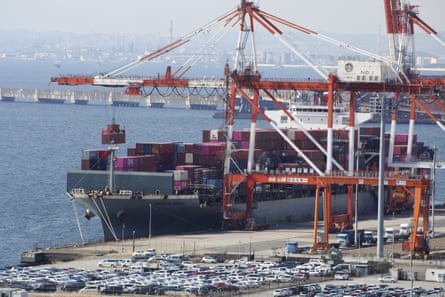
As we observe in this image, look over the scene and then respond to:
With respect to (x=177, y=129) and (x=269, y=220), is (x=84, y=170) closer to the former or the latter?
(x=269, y=220)

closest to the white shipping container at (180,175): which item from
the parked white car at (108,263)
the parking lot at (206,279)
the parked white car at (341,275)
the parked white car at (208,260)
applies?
the parked white car at (208,260)

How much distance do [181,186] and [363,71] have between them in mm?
10844

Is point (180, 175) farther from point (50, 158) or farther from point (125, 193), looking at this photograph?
point (50, 158)

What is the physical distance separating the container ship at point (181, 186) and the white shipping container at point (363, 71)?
7324 millimetres

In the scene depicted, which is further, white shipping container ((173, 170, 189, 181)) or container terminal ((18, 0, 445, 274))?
white shipping container ((173, 170, 189, 181))

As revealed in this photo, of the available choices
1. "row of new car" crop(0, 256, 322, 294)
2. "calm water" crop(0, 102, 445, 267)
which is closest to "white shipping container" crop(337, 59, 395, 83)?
"calm water" crop(0, 102, 445, 267)

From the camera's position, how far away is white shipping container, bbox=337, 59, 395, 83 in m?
70.4

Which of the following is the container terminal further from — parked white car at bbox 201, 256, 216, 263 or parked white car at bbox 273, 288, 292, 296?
parked white car at bbox 273, 288, 292, 296

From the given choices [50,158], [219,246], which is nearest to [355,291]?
[219,246]

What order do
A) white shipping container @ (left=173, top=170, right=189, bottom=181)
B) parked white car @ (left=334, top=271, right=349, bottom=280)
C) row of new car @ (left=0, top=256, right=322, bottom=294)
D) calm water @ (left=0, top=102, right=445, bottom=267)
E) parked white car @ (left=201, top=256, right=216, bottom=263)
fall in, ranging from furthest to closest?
calm water @ (left=0, top=102, right=445, bottom=267), white shipping container @ (left=173, top=170, right=189, bottom=181), parked white car @ (left=201, top=256, right=216, bottom=263), parked white car @ (left=334, top=271, right=349, bottom=280), row of new car @ (left=0, top=256, right=322, bottom=294)

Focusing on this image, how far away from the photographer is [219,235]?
7006cm

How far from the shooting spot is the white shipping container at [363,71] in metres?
70.4

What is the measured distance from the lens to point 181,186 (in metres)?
72.7

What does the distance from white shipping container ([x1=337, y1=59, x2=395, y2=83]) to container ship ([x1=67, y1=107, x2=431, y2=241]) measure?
732 centimetres
